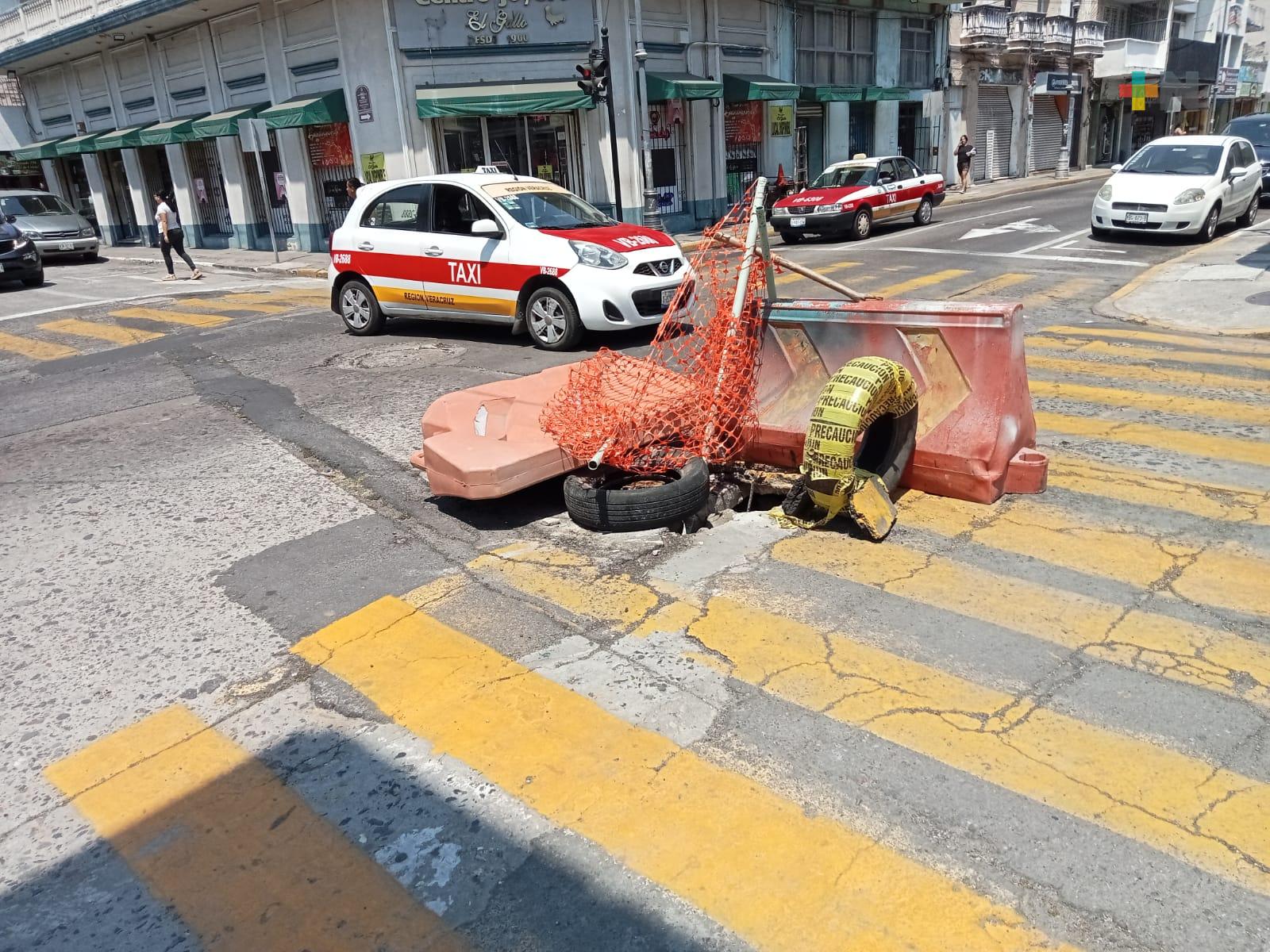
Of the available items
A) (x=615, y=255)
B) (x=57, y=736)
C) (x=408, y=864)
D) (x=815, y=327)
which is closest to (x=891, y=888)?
(x=408, y=864)

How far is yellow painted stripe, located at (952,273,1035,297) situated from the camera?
12852 mm

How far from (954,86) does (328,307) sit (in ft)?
98.7

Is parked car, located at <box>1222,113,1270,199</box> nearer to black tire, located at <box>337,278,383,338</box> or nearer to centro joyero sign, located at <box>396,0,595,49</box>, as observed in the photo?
centro joyero sign, located at <box>396,0,595,49</box>

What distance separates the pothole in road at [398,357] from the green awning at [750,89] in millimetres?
17621

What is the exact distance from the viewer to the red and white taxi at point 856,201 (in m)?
20.8

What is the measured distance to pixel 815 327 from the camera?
6.16 meters

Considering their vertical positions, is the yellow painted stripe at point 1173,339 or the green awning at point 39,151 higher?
the green awning at point 39,151

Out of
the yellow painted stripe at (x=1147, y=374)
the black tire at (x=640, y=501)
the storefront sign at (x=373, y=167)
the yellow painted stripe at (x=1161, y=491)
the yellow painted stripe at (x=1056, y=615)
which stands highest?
the storefront sign at (x=373, y=167)

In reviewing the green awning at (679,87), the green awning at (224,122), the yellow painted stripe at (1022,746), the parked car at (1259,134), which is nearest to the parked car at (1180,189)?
the parked car at (1259,134)

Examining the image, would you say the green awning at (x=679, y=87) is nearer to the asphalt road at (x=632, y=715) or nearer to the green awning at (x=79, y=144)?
the asphalt road at (x=632, y=715)

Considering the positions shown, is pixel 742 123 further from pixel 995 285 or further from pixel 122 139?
pixel 122 139

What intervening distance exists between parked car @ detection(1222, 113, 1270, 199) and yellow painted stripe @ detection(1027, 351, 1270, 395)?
686 inches

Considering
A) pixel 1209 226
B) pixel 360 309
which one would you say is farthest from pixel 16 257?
pixel 1209 226

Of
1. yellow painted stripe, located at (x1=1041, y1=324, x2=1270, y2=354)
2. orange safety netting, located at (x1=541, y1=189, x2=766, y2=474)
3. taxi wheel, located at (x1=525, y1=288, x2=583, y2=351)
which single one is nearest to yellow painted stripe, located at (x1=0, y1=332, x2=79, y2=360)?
taxi wheel, located at (x1=525, y1=288, x2=583, y2=351)
